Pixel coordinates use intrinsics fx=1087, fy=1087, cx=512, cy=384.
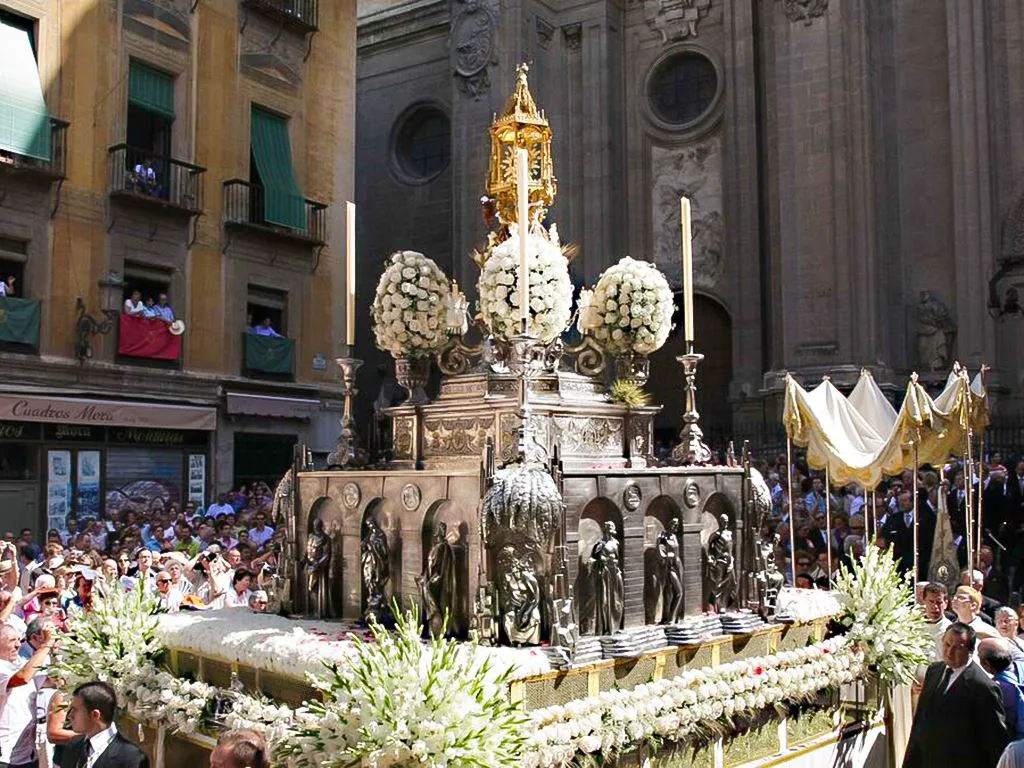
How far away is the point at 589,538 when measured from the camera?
301 inches

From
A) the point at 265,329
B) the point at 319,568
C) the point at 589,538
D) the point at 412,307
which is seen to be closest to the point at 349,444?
the point at 319,568

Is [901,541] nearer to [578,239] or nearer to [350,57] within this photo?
[578,239]

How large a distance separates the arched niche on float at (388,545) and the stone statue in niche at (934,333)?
1931 cm

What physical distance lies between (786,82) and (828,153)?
214 cm

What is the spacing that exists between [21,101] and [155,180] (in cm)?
327

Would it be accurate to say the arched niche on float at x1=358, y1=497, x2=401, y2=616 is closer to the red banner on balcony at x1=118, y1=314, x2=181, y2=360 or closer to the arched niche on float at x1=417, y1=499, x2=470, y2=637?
the arched niche on float at x1=417, y1=499, x2=470, y2=637

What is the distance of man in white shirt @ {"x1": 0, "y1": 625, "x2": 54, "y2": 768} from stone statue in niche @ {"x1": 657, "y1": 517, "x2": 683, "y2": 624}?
4.42 m

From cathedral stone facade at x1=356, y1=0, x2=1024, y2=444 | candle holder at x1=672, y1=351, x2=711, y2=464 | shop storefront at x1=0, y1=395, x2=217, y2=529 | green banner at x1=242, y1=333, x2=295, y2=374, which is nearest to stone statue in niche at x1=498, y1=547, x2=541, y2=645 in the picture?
candle holder at x1=672, y1=351, x2=711, y2=464

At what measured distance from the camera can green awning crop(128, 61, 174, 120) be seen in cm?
2341

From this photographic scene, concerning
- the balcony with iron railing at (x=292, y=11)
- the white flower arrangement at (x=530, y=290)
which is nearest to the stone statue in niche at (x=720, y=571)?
the white flower arrangement at (x=530, y=290)

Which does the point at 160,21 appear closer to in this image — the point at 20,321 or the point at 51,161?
the point at 51,161

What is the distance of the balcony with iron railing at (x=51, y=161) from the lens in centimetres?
2066

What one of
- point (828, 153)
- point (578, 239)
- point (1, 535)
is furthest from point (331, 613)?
point (578, 239)

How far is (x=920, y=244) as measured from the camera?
25.4m
